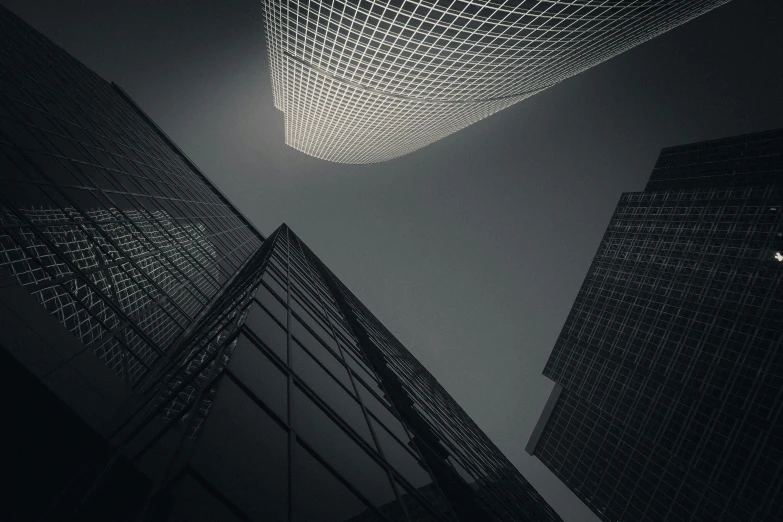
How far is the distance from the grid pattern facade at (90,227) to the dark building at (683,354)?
69.7 m

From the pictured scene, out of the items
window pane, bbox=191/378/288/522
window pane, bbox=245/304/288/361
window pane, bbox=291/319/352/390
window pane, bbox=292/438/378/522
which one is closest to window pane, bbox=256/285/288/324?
window pane, bbox=291/319/352/390

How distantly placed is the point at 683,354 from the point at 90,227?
85.0 metres

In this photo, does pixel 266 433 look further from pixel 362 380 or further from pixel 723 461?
pixel 723 461

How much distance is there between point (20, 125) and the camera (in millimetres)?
15516

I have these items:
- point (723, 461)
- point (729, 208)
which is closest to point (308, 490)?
point (723, 461)

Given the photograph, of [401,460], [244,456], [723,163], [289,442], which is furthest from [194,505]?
[723,163]

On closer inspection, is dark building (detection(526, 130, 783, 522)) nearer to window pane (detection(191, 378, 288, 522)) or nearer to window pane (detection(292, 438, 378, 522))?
window pane (detection(292, 438, 378, 522))

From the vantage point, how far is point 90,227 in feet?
48.3

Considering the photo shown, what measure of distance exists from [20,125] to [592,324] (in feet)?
312

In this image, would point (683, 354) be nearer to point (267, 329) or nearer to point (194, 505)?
point (267, 329)

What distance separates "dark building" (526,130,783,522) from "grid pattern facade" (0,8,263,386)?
69.7 m

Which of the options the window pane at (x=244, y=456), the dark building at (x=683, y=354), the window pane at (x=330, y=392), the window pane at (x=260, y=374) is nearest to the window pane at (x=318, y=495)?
the window pane at (x=244, y=456)

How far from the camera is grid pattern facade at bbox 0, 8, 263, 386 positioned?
11156 millimetres

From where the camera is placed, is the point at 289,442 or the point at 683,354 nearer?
the point at 289,442
